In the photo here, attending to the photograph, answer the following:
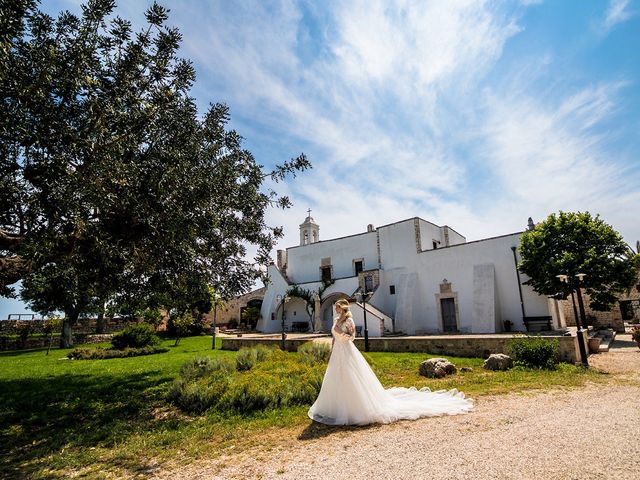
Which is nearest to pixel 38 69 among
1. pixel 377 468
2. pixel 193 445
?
pixel 193 445

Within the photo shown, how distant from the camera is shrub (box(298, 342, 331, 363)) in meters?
9.73

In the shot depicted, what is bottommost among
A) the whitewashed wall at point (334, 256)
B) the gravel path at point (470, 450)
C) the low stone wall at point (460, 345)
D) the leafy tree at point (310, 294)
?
the gravel path at point (470, 450)

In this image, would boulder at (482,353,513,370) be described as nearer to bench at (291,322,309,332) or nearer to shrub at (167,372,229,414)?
shrub at (167,372,229,414)

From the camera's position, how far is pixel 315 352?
1054cm

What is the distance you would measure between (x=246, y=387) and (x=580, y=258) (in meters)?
17.7

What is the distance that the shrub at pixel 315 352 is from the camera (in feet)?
31.9

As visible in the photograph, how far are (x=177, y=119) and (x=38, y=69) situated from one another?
237cm

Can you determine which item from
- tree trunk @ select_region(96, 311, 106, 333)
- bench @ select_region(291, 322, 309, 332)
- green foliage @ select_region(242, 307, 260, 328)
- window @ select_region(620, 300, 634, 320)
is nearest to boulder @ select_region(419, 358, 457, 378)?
bench @ select_region(291, 322, 309, 332)

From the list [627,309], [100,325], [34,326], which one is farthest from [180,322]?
[627,309]

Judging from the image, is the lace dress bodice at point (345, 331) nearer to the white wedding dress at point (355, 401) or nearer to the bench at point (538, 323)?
the white wedding dress at point (355, 401)

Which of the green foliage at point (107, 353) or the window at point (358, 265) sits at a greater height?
the window at point (358, 265)

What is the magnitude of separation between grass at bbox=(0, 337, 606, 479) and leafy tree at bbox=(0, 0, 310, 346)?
2.68m

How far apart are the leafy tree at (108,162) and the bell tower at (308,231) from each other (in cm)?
2521

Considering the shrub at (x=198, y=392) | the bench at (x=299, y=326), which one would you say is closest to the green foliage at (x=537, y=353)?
the shrub at (x=198, y=392)
